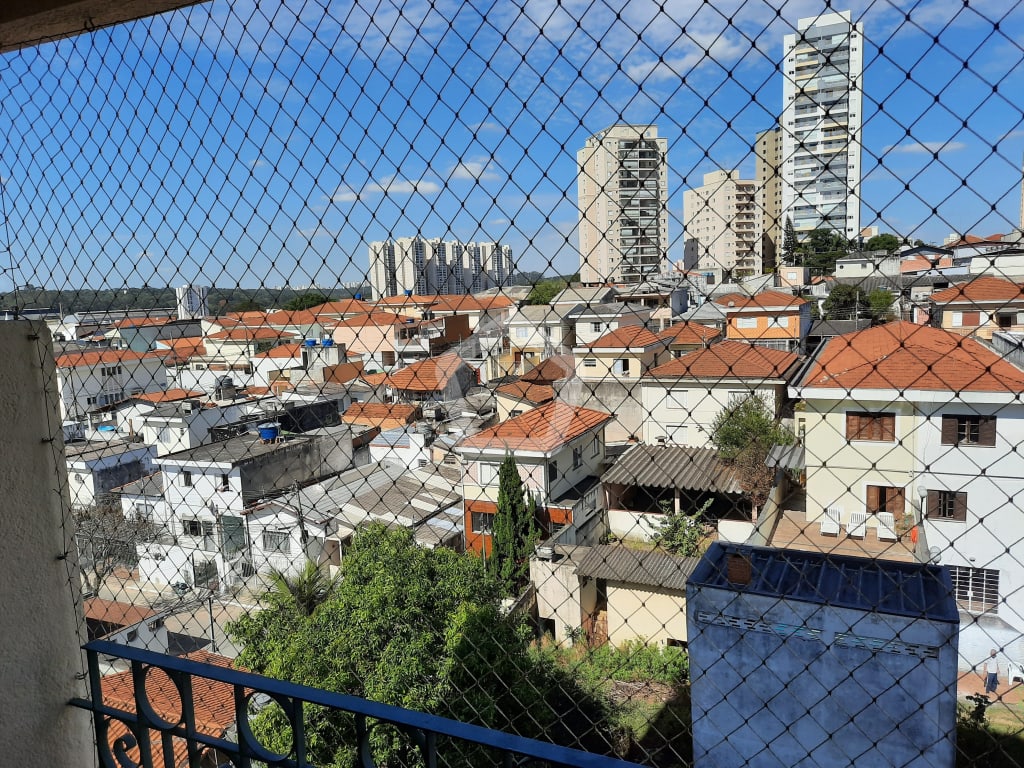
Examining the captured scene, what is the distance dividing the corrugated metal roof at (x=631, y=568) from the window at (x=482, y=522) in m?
1.04

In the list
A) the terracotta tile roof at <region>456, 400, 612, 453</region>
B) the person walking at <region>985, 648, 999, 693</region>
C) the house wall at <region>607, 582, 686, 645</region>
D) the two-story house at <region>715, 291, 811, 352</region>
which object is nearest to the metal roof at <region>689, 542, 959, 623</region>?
the two-story house at <region>715, 291, 811, 352</region>

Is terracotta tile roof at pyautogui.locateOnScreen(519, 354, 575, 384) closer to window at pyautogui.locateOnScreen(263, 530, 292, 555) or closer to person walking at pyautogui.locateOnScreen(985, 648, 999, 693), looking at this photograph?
person walking at pyautogui.locateOnScreen(985, 648, 999, 693)

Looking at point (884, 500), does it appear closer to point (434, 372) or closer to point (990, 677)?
point (990, 677)

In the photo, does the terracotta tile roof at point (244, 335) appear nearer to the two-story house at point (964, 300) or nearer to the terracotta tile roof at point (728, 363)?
the terracotta tile roof at point (728, 363)

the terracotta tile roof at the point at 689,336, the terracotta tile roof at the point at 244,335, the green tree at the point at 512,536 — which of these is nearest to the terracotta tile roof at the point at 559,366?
the terracotta tile roof at the point at 689,336

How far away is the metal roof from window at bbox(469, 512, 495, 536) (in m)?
4.71

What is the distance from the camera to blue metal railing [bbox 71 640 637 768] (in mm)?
975

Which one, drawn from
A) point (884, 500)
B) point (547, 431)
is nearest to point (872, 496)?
point (884, 500)

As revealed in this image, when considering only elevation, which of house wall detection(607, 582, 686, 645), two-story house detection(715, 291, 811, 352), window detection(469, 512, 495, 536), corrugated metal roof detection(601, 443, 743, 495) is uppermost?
two-story house detection(715, 291, 811, 352)

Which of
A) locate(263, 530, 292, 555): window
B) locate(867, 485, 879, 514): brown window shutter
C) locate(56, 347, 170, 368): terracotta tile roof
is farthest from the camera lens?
locate(263, 530, 292, 555): window

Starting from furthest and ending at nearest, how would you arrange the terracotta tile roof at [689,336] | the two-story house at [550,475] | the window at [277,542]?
1. the window at [277,542]
2. the two-story house at [550,475]
3. the terracotta tile roof at [689,336]

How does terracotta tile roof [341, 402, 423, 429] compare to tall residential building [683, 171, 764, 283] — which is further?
terracotta tile roof [341, 402, 423, 429]

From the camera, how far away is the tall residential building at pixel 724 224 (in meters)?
1.14

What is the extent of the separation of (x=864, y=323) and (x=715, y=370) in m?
0.39
